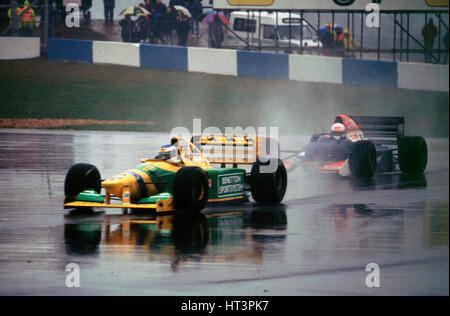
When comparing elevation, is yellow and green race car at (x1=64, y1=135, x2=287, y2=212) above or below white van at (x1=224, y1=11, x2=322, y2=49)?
below

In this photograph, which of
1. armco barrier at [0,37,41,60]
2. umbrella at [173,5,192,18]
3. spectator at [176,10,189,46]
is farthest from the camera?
umbrella at [173,5,192,18]

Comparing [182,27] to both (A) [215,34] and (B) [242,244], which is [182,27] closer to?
(A) [215,34]

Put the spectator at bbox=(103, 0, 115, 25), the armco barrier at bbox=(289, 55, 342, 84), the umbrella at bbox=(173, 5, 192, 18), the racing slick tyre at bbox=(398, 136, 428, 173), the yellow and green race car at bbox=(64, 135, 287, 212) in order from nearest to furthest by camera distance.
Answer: the yellow and green race car at bbox=(64, 135, 287, 212), the racing slick tyre at bbox=(398, 136, 428, 173), the armco barrier at bbox=(289, 55, 342, 84), the umbrella at bbox=(173, 5, 192, 18), the spectator at bbox=(103, 0, 115, 25)

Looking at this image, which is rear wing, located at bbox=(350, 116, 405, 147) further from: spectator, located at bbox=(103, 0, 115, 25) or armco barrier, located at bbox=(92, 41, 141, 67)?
spectator, located at bbox=(103, 0, 115, 25)

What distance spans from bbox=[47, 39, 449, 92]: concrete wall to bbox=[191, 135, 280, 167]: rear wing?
11.6 meters

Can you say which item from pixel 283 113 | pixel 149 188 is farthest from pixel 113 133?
pixel 149 188

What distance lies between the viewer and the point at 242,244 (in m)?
9.30

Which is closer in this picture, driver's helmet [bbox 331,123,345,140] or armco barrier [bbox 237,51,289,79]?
driver's helmet [bbox 331,123,345,140]

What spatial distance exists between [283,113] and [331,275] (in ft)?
63.7

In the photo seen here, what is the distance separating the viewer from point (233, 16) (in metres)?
37.3

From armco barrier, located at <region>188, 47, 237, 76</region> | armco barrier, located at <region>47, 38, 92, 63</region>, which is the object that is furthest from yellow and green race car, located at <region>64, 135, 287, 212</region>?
armco barrier, located at <region>47, 38, 92, 63</region>

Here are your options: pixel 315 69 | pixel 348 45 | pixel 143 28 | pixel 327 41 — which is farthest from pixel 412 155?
pixel 143 28

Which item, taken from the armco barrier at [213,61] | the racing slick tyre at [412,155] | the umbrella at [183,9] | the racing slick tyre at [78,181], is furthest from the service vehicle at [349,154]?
the umbrella at [183,9]

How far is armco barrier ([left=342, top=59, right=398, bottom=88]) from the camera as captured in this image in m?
26.3
